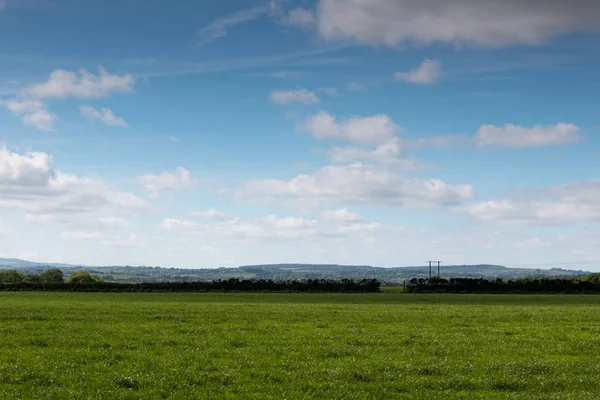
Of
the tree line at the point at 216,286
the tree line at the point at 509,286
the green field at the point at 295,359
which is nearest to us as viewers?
the green field at the point at 295,359

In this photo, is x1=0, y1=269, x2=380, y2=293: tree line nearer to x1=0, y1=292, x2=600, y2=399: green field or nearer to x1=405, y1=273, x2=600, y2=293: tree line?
x1=405, y1=273, x2=600, y2=293: tree line

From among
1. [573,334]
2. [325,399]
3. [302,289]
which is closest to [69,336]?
[325,399]

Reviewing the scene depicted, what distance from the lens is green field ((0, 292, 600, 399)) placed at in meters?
19.6

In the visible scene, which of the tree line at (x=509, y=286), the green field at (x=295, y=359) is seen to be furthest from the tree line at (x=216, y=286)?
the green field at (x=295, y=359)

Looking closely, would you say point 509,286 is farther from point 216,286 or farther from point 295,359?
point 295,359

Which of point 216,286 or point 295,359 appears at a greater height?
point 295,359

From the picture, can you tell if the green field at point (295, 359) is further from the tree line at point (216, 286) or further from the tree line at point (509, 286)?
the tree line at point (509, 286)

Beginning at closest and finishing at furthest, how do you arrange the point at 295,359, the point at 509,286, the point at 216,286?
the point at 295,359 < the point at 509,286 < the point at 216,286

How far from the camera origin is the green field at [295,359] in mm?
19594

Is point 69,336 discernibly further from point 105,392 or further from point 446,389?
point 446,389

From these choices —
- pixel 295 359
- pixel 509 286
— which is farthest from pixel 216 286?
pixel 295 359

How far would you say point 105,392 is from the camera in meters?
19.0

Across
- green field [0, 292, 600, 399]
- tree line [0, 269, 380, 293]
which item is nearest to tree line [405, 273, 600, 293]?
tree line [0, 269, 380, 293]

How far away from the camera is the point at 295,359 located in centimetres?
2459
